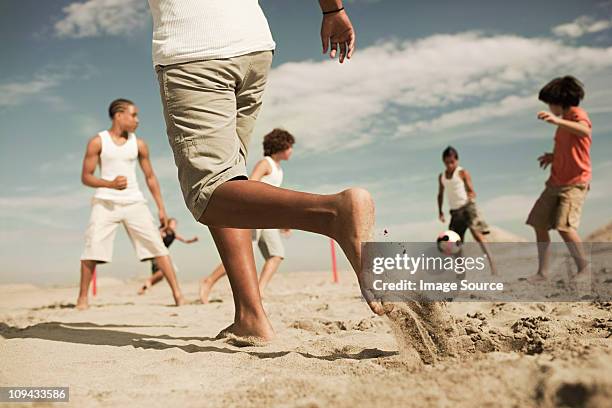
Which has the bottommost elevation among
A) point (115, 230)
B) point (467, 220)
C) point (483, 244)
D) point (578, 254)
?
point (578, 254)

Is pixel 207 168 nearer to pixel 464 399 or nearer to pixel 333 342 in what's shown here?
pixel 333 342

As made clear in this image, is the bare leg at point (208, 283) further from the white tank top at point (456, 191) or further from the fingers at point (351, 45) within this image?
the white tank top at point (456, 191)

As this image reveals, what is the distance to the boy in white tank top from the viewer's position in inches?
284

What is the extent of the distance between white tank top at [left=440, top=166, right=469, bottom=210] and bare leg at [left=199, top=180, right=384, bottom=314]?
5840 millimetres

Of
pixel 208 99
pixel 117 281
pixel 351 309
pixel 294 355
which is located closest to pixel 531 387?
pixel 294 355

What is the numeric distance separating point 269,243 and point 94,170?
1.82 metres

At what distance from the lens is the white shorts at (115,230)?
512 centimetres

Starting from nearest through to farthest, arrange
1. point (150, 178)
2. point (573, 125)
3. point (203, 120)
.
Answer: point (203, 120), point (573, 125), point (150, 178)

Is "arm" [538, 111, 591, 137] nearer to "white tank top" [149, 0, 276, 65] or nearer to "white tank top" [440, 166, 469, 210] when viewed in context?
"white tank top" [440, 166, 469, 210]

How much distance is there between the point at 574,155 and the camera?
16.7 ft

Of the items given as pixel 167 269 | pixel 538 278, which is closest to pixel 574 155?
pixel 538 278

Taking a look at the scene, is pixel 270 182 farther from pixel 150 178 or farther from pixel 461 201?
pixel 461 201

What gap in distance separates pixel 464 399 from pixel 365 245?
59 cm

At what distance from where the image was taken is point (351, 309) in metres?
3.96
